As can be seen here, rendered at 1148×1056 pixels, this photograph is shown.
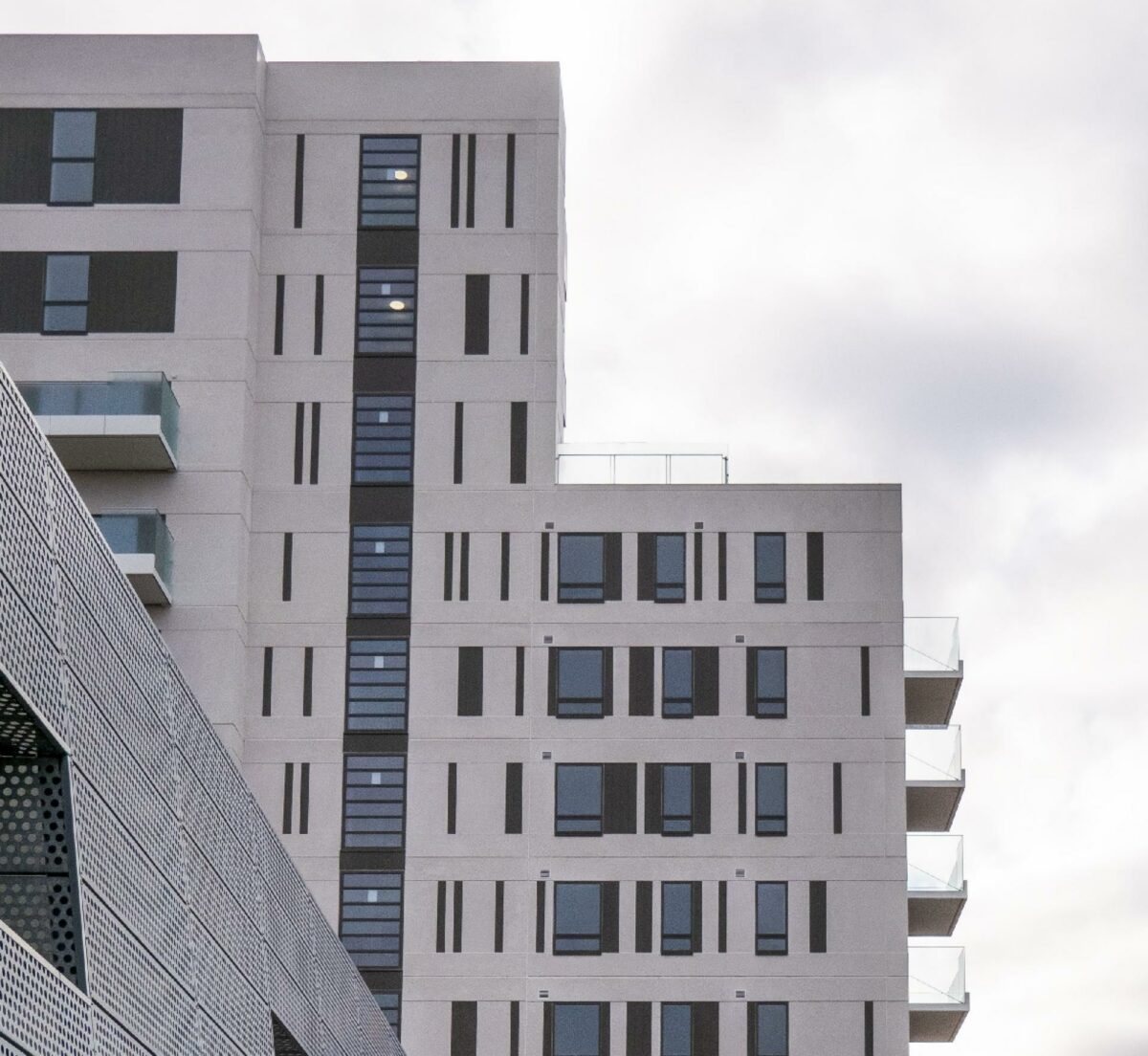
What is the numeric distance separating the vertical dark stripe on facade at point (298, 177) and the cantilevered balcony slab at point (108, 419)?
5975mm

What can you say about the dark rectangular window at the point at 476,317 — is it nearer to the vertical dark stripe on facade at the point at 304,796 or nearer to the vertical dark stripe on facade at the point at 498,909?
the vertical dark stripe on facade at the point at 304,796

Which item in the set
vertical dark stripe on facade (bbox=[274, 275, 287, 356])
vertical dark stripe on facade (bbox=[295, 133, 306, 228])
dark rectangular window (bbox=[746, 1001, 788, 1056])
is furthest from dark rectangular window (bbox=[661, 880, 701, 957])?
vertical dark stripe on facade (bbox=[295, 133, 306, 228])

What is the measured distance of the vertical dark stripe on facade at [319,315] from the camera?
55.7m

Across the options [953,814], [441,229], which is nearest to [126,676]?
A: [441,229]

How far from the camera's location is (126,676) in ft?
64.9

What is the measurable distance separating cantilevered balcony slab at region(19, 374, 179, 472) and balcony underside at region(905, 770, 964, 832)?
1874cm

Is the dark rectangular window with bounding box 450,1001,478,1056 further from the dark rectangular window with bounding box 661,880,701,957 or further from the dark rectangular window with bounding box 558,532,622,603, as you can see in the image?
the dark rectangular window with bounding box 558,532,622,603

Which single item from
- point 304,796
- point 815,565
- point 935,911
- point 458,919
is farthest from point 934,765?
point 304,796

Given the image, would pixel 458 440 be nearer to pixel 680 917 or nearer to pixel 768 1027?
pixel 680 917

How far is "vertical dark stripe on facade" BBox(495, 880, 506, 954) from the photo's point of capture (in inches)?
2059

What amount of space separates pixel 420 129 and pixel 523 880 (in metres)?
18.0

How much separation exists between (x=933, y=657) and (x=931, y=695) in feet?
6.41

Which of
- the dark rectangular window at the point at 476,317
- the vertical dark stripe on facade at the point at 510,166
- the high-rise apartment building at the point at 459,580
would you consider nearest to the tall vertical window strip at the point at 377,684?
the high-rise apartment building at the point at 459,580

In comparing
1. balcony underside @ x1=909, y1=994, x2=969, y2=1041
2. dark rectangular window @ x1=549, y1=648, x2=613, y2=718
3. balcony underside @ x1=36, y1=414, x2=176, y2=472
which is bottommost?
balcony underside @ x1=909, y1=994, x2=969, y2=1041
